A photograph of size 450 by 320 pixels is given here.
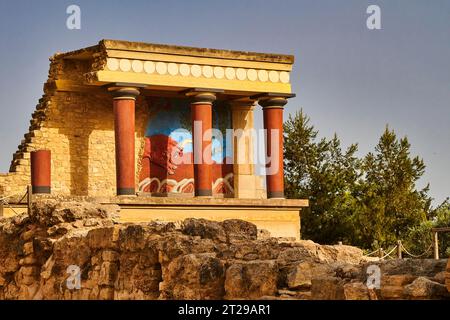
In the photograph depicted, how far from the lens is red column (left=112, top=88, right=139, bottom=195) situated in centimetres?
3061

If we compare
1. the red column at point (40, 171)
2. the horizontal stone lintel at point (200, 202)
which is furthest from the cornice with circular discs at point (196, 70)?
the horizontal stone lintel at point (200, 202)

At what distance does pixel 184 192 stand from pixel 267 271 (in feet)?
68.4

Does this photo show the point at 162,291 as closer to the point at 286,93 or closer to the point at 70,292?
the point at 70,292

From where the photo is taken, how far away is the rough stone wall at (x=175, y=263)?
11.6m

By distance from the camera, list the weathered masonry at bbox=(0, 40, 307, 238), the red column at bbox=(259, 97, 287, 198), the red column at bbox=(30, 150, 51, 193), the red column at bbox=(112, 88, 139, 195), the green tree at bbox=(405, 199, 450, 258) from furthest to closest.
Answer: the green tree at bbox=(405, 199, 450, 258)
the red column at bbox=(259, 97, 287, 198)
the red column at bbox=(112, 88, 139, 195)
the weathered masonry at bbox=(0, 40, 307, 238)
the red column at bbox=(30, 150, 51, 193)

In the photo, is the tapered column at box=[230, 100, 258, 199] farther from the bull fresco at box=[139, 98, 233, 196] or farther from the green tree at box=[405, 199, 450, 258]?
the green tree at box=[405, 199, 450, 258]

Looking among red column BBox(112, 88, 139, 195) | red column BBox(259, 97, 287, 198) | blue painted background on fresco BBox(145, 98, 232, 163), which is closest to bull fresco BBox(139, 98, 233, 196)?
blue painted background on fresco BBox(145, 98, 232, 163)

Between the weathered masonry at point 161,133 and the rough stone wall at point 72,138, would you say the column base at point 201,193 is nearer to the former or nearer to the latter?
the weathered masonry at point 161,133

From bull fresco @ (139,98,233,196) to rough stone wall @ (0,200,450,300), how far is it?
1180cm

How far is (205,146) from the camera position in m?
32.4

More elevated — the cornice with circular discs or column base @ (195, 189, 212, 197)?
the cornice with circular discs

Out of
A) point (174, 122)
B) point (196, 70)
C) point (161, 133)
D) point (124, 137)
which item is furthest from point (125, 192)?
point (196, 70)

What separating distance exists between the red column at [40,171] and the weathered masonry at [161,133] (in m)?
0.03
